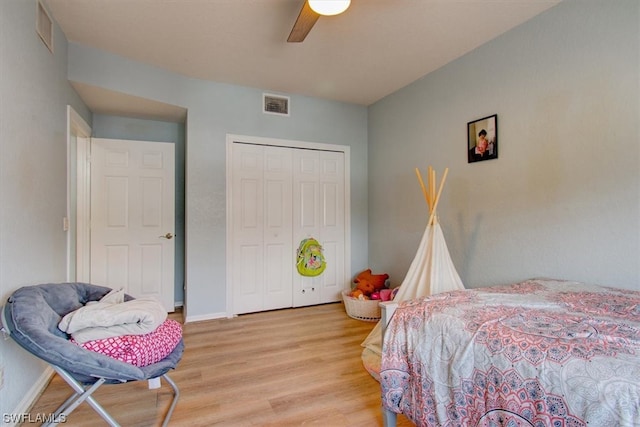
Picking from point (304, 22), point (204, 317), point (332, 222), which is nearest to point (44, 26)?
point (304, 22)

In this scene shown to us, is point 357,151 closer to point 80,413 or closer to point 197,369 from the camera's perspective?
point 197,369

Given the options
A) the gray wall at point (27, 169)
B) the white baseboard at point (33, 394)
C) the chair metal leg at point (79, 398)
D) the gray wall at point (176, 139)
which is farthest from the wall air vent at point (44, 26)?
the white baseboard at point (33, 394)

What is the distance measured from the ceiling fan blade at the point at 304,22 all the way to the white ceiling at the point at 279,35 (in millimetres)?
306

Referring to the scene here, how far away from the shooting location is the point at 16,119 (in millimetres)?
1622

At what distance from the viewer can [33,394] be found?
5.79 feet

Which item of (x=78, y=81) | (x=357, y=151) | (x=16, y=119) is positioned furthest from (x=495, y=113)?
(x=78, y=81)

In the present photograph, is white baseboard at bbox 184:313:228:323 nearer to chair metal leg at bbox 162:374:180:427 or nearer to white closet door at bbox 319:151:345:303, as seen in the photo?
white closet door at bbox 319:151:345:303

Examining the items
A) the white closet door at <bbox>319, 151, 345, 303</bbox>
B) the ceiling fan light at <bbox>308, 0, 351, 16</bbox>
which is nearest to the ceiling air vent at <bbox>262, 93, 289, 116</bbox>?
the white closet door at <bbox>319, 151, 345, 303</bbox>

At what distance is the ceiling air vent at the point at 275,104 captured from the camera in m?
3.46

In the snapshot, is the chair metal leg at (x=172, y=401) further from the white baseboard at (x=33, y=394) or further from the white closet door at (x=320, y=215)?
the white closet door at (x=320, y=215)

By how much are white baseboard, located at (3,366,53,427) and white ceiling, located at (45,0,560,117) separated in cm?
218

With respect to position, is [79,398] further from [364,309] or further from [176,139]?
[176,139]

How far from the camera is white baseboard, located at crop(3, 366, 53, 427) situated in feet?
5.28

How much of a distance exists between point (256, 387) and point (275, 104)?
278 cm
